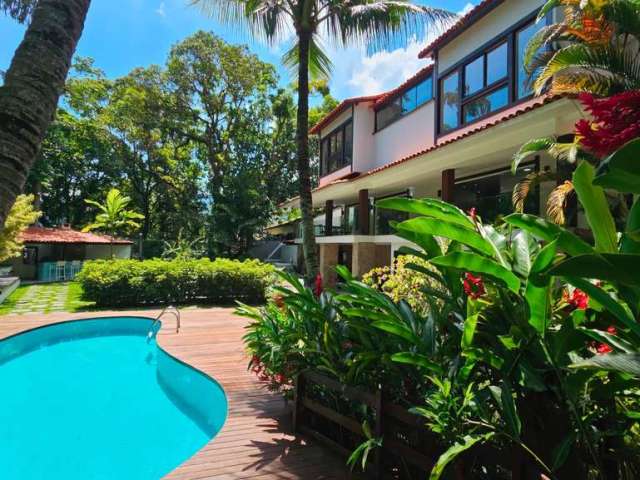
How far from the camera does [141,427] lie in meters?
6.66

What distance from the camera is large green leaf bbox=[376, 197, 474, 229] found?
2.02 m

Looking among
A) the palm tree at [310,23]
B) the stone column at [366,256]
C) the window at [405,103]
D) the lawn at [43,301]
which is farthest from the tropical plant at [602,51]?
the lawn at [43,301]

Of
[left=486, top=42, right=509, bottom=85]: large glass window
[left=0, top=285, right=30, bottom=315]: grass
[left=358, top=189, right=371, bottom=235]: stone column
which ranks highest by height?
[left=486, top=42, right=509, bottom=85]: large glass window

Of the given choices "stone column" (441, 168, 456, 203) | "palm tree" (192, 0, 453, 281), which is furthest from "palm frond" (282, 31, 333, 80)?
"stone column" (441, 168, 456, 203)

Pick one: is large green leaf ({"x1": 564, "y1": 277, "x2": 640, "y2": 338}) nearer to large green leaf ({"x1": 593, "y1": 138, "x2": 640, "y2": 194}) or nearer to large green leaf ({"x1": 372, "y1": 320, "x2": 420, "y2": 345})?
large green leaf ({"x1": 593, "y1": 138, "x2": 640, "y2": 194})

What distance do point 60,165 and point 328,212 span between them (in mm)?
28410

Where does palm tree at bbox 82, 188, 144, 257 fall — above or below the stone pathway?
above

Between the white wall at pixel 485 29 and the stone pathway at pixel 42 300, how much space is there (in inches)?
656

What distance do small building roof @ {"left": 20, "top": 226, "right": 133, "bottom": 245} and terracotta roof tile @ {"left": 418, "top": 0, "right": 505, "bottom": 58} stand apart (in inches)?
990

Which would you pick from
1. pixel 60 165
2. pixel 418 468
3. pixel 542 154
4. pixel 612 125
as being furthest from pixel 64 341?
pixel 60 165

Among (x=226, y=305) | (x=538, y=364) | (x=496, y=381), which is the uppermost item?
(x=538, y=364)

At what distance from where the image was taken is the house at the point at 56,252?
26.1m

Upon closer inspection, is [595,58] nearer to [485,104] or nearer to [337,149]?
[485,104]

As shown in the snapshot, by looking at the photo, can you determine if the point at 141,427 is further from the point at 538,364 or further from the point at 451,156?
the point at 451,156
